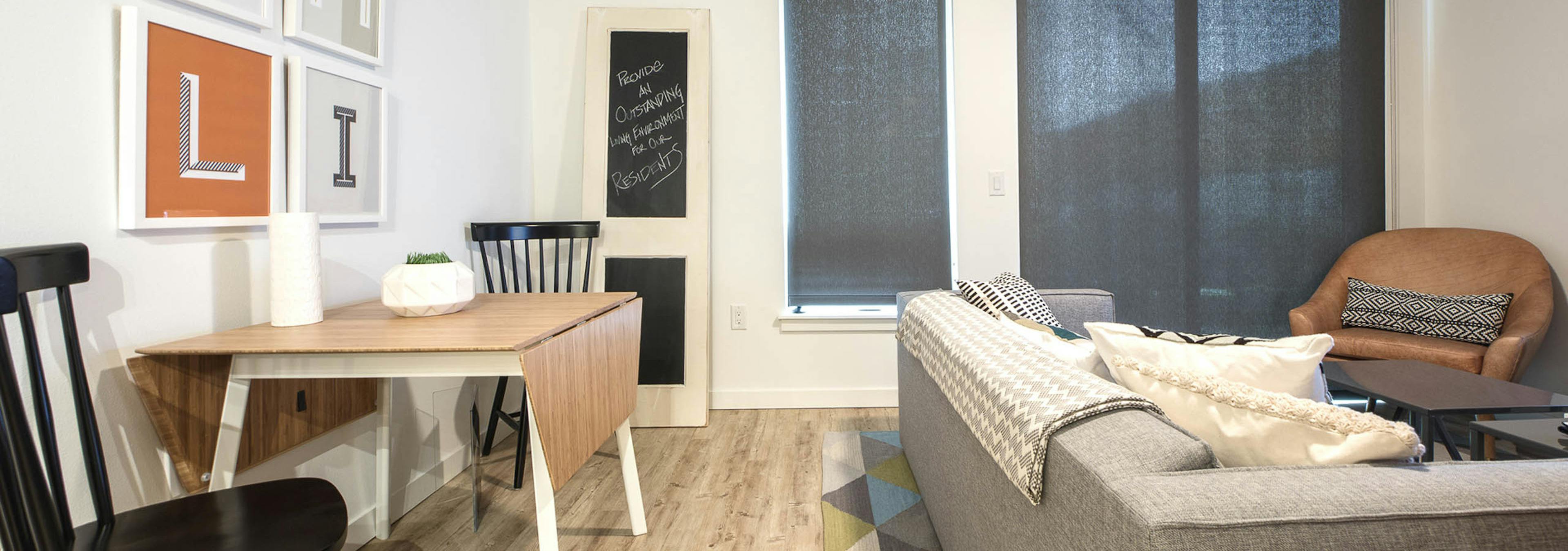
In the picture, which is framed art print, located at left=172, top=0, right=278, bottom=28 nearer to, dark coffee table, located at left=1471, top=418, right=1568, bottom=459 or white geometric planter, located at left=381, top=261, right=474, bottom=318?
white geometric planter, located at left=381, top=261, right=474, bottom=318

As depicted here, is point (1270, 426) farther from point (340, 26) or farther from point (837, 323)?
point (837, 323)

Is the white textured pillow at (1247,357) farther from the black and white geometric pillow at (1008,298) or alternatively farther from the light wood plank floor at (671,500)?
the light wood plank floor at (671,500)

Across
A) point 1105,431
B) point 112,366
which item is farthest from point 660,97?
point 1105,431

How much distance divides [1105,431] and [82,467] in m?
1.67

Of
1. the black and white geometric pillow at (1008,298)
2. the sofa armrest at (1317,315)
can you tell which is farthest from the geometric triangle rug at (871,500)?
the sofa armrest at (1317,315)

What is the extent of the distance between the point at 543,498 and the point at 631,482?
23.7 inches

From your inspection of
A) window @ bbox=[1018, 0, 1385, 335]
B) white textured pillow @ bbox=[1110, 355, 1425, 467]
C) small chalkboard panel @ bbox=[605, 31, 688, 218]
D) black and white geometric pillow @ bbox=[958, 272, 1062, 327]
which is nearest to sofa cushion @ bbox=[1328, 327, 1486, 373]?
window @ bbox=[1018, 0, 1385, 335]

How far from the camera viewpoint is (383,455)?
192cm

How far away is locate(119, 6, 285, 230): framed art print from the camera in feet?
4.29

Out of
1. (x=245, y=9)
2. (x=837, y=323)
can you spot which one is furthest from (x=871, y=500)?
(x=245, y=9)

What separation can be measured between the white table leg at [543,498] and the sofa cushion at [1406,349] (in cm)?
268

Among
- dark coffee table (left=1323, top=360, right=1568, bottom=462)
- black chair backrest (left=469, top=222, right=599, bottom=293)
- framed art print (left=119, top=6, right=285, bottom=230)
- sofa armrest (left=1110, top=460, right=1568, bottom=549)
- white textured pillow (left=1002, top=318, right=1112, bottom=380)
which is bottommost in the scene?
dark coffee table (left=1323, top=360, right=1568, bottom=462)

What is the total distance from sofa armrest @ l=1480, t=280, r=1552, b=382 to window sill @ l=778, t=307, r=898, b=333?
83.8 inches

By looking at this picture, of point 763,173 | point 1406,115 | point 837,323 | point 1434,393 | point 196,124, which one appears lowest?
point 1434,393
